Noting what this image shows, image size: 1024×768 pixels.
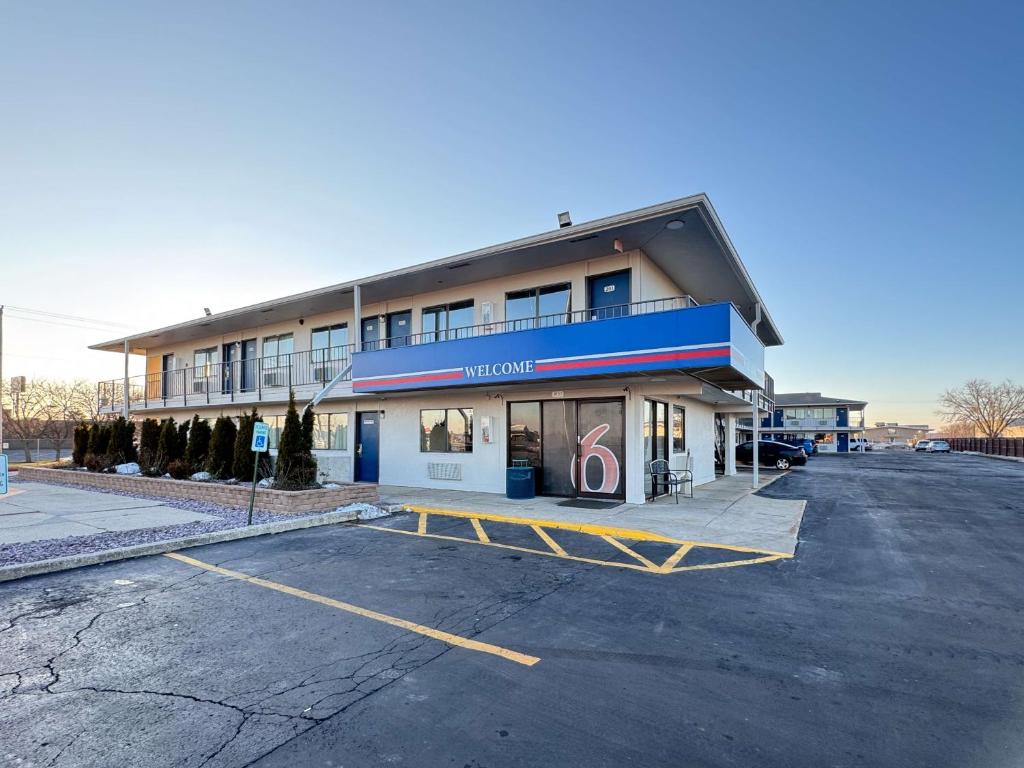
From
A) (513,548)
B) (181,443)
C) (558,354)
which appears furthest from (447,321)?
(513,548)

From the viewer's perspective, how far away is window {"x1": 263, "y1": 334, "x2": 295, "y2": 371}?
20.5m

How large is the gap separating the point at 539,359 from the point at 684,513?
4819 mm

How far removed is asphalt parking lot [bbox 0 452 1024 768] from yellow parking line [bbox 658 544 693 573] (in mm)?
290

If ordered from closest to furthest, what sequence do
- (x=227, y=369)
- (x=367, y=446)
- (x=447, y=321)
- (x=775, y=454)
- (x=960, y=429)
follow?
(x=447, y=321)
(x=367, y=446)
(x=227, y=369)
(x=775, y=454)
(x=960, y=429)

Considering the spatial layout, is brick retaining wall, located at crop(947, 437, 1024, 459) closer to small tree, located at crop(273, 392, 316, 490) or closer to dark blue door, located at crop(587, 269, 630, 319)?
dark blue door, located at crop(587, 269, 630, 319)

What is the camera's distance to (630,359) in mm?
10695

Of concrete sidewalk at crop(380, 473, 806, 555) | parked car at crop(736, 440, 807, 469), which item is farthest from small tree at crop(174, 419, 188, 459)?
parked car at crop(736, 440, 807, 469)

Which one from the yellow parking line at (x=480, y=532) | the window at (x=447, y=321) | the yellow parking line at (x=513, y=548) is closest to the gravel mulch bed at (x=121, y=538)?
the yellow parking line at (x=513, y=548)

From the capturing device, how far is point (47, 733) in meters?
2.98

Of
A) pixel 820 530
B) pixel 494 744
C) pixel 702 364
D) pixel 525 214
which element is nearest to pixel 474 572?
pixel 494 744

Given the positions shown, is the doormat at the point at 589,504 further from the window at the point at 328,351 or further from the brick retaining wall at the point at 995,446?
the brick retaining wall at the point at 995,446

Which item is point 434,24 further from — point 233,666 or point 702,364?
point 233,666

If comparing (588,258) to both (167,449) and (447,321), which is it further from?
(167,449)

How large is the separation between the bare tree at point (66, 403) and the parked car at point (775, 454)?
55298 mm
